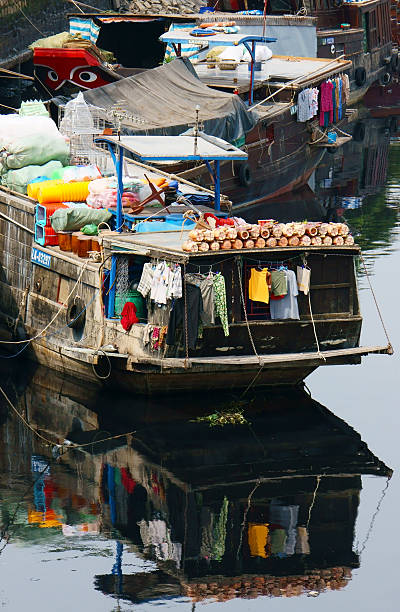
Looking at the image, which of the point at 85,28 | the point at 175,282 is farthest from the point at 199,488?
the point at 85,28

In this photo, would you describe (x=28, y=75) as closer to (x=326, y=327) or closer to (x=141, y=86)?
(x=141, y=86)

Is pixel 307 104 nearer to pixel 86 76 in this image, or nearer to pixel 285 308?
pixel 86 76

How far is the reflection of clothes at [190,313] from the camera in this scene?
66.8 feet

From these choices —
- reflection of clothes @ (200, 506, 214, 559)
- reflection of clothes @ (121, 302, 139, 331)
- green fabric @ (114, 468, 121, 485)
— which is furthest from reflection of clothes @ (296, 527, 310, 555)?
reflection of clothes @ (121, 302, 139, 331)

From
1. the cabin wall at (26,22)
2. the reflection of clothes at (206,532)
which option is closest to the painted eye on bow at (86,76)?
the cabin wall at (26,22)

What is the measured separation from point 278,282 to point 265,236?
0.73 meters

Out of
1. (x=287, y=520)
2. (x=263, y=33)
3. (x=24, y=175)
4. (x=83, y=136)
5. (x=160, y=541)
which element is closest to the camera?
(x=160, y=541)

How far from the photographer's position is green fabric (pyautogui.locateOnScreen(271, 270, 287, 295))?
20.7 meters

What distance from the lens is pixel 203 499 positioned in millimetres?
18844

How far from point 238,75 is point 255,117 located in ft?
13.1

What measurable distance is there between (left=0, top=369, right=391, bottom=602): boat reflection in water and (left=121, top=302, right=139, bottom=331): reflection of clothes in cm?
144

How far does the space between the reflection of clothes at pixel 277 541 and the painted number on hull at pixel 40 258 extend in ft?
24.6

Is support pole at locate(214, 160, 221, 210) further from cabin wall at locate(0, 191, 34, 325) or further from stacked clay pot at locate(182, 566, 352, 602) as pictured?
stacked clay pot at locate(182, 566, 352, 602)

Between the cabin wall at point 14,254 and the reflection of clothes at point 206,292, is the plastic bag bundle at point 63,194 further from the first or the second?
the reflection of clothes at point 206,292
